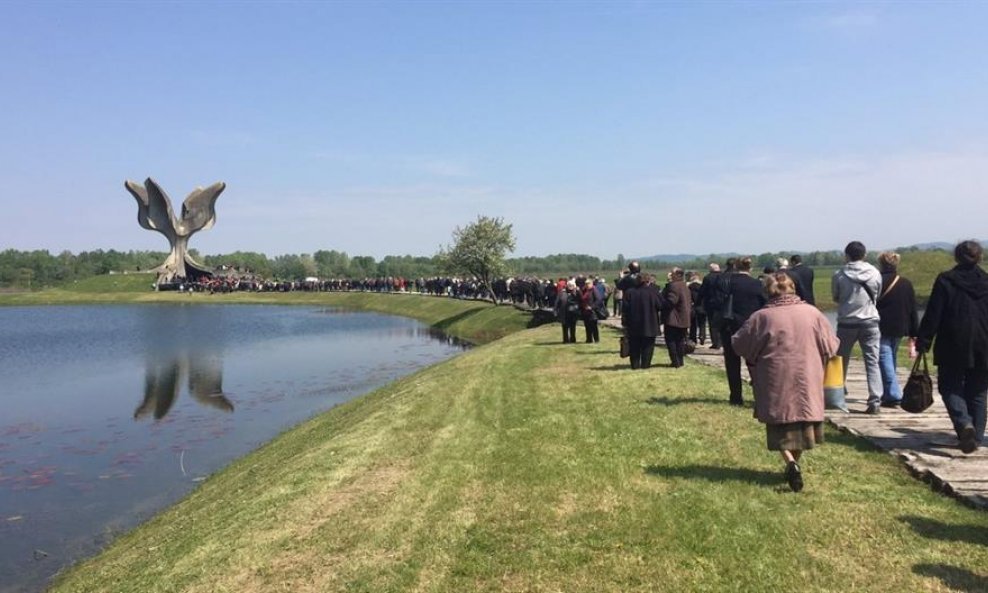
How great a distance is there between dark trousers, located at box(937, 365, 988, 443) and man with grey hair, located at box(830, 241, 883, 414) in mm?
2087

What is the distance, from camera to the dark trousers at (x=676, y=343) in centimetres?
1413

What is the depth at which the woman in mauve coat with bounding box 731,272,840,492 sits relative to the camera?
688 centimetres

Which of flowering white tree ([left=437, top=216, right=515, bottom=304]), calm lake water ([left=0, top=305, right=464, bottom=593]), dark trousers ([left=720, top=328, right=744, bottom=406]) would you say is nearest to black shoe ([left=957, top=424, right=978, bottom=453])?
dark trousers ([left=720, top=328, right=744, bottom=406])

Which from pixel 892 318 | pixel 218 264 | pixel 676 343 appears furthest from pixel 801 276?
pixel 218 264

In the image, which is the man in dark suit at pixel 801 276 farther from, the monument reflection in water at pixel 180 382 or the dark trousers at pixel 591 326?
the monument reflection in water at pixel 180 382

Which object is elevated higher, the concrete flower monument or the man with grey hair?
the concrete flower monument

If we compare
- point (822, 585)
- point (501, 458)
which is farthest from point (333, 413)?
point (822, 585)

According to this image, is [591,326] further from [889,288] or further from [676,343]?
[889,288]

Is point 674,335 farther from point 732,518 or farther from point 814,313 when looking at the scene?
point 732,518

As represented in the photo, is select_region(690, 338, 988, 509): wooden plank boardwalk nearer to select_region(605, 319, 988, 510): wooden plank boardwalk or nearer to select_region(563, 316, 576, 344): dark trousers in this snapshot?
select_region(605, 319, 988, 510): wooden plank boardwalk

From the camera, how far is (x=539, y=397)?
12.8 meters

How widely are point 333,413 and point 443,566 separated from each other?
531 inches

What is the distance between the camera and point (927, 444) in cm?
801

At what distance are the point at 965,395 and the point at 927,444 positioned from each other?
754 mm
